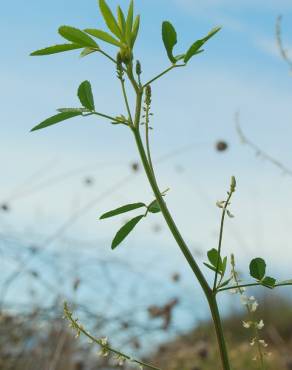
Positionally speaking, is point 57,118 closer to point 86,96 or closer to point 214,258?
point 86,96

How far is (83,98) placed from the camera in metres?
0.88

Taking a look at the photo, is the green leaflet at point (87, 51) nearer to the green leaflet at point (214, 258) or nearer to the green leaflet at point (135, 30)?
the green leaflet at point (135, 30)

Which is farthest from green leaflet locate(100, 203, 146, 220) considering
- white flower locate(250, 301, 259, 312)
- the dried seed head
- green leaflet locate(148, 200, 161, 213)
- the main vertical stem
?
the dried seed head

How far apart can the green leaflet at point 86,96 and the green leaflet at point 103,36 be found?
0.21ft

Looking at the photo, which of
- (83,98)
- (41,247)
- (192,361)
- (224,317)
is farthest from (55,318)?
(224,317)

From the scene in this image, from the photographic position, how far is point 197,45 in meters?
0.86

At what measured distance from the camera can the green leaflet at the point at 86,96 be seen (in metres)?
0.87

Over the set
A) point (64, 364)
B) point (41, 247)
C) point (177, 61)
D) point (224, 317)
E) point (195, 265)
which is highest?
point (224, 317)

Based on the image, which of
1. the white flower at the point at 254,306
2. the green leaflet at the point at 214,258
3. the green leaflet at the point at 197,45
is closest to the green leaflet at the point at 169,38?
the green leaflet at the point at 197,45

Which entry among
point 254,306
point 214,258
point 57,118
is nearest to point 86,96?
point 57,118

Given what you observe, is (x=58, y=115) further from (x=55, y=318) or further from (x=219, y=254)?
(x=55, y=318)

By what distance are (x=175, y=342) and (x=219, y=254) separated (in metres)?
4.73

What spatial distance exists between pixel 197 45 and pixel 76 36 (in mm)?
151

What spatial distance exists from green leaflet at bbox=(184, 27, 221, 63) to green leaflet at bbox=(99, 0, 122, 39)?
9 centimetres
